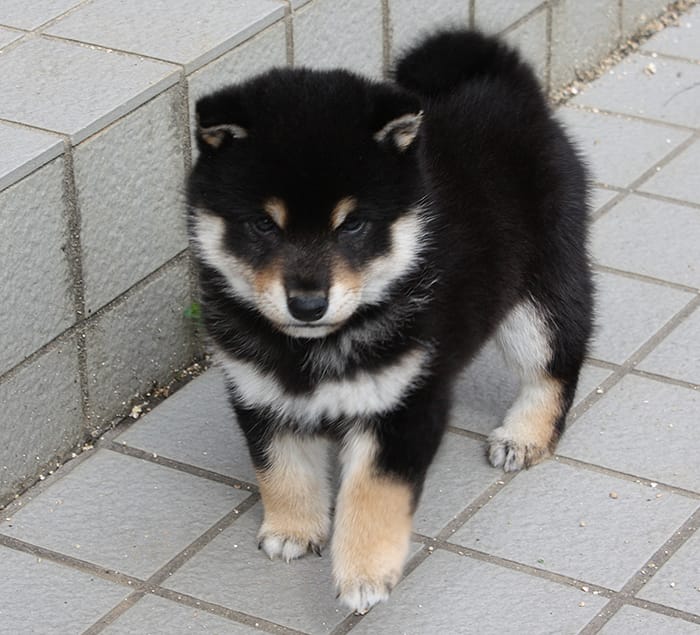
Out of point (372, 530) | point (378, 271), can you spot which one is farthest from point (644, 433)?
point (378, 271)

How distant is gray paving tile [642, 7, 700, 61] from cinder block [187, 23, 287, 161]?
2.15 m

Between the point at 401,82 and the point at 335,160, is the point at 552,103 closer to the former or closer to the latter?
the point at 401,82

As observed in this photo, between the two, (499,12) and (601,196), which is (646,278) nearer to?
(601,196)

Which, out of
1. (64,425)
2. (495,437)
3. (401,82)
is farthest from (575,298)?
(64,425)

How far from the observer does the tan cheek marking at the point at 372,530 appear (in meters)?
3.24

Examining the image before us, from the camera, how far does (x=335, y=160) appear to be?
9.79 ft

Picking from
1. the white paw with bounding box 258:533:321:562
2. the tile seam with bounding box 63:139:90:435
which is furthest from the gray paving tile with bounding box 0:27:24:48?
the white paw with bounding box 258:533:321:562

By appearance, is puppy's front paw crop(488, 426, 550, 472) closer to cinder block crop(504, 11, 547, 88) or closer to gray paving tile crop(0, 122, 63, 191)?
gray paving tile crop(0, 122, 63, 191)

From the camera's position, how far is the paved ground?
3.29m

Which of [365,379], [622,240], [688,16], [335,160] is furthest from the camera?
[688,16]

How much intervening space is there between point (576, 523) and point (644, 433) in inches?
16.8

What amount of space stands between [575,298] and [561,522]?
56cm

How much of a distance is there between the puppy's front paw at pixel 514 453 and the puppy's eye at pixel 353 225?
0.93 meters

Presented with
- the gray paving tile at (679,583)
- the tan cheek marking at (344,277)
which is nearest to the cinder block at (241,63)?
the tan cheek marking at (344,277)
